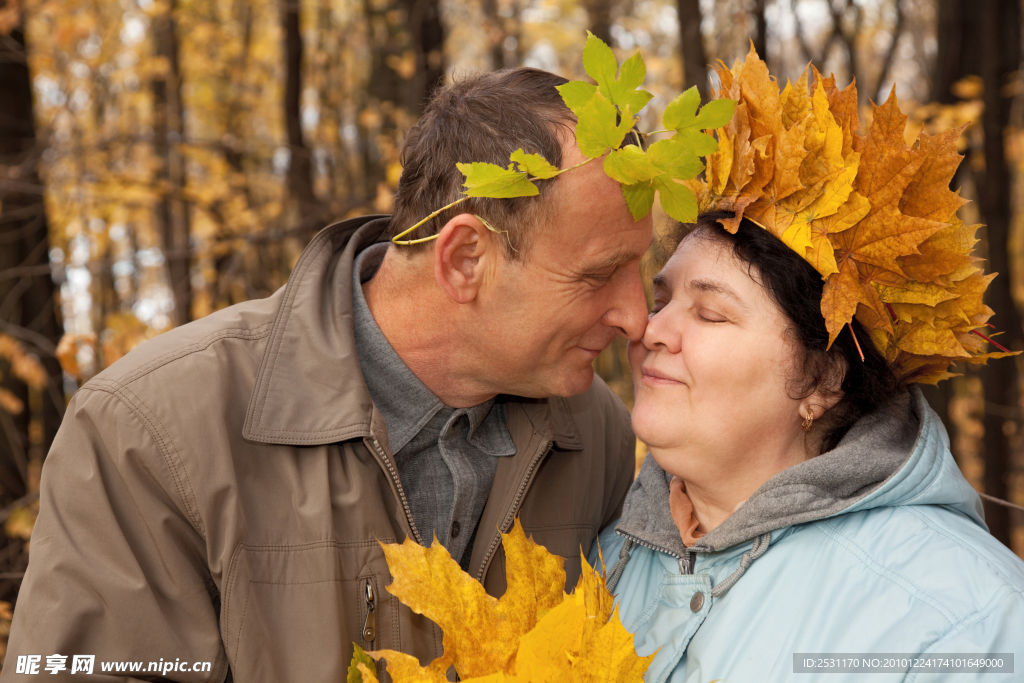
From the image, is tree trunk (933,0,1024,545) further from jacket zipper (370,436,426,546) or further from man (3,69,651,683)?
jacket zipper (370,436,426,546)

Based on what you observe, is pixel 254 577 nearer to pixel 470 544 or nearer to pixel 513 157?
pixel 470 544

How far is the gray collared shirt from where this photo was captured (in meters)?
2.23

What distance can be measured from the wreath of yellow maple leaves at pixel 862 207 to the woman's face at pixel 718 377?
12 centimetres

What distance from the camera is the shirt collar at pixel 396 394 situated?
7.52 ft

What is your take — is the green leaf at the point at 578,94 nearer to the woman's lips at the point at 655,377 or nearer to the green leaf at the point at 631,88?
the green leaf at the point at 631,88

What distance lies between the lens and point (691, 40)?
19.2ft

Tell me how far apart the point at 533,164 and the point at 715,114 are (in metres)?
0.44

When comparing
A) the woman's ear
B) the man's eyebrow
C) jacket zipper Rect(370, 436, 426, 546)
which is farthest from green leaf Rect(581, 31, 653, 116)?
jacket zipper Rect(370, 436, 426, 546)

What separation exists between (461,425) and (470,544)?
33 cm

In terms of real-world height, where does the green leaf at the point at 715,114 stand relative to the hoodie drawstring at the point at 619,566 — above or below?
above

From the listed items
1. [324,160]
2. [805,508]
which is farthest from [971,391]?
[805,508]

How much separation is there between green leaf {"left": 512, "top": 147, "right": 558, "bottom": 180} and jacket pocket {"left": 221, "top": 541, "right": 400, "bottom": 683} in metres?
0.95

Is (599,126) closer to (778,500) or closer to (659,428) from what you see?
(659,428)

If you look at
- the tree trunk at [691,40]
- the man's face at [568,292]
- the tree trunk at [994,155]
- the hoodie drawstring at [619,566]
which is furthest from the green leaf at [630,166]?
the tree trunk at [994,155]
